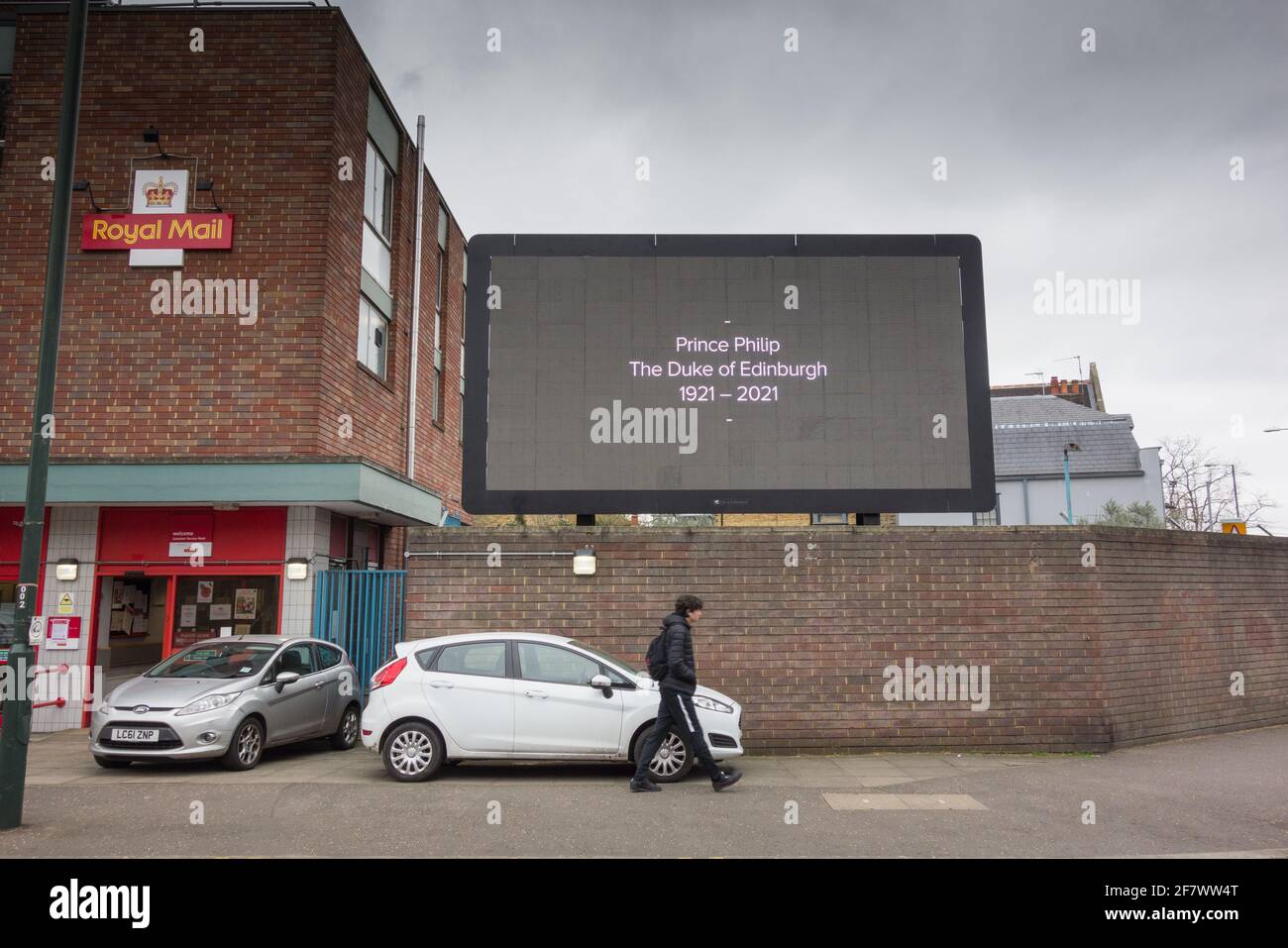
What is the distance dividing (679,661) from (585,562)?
2.95 metres

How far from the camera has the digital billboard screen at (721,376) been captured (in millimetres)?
10914

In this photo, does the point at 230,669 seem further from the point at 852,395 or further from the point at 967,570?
the point at 967,570

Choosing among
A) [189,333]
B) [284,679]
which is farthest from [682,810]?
[189,333]

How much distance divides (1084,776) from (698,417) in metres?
5.72

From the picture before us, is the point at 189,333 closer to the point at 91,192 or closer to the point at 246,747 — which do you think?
the point at 91,192

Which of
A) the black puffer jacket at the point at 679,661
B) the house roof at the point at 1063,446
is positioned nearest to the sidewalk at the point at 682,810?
the black puffer jacket at the point at 679,661

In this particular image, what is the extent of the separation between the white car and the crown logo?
373 inches

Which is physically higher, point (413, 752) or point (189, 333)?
point (189, 333)

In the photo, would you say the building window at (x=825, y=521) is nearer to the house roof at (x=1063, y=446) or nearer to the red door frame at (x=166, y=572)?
the red door frame at (x=166, y=572)

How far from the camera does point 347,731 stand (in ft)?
39.2

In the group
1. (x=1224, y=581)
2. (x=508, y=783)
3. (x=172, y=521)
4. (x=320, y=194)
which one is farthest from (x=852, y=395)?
(x=172, y=521)

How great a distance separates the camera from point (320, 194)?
14.4m

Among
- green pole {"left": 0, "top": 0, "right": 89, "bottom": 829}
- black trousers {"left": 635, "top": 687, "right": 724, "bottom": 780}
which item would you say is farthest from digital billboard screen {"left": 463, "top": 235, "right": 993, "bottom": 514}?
green pole {"left": 0, "top": 0, "right": 89, "bottom": 829}

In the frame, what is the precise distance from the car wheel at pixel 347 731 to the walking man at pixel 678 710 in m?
4.99
